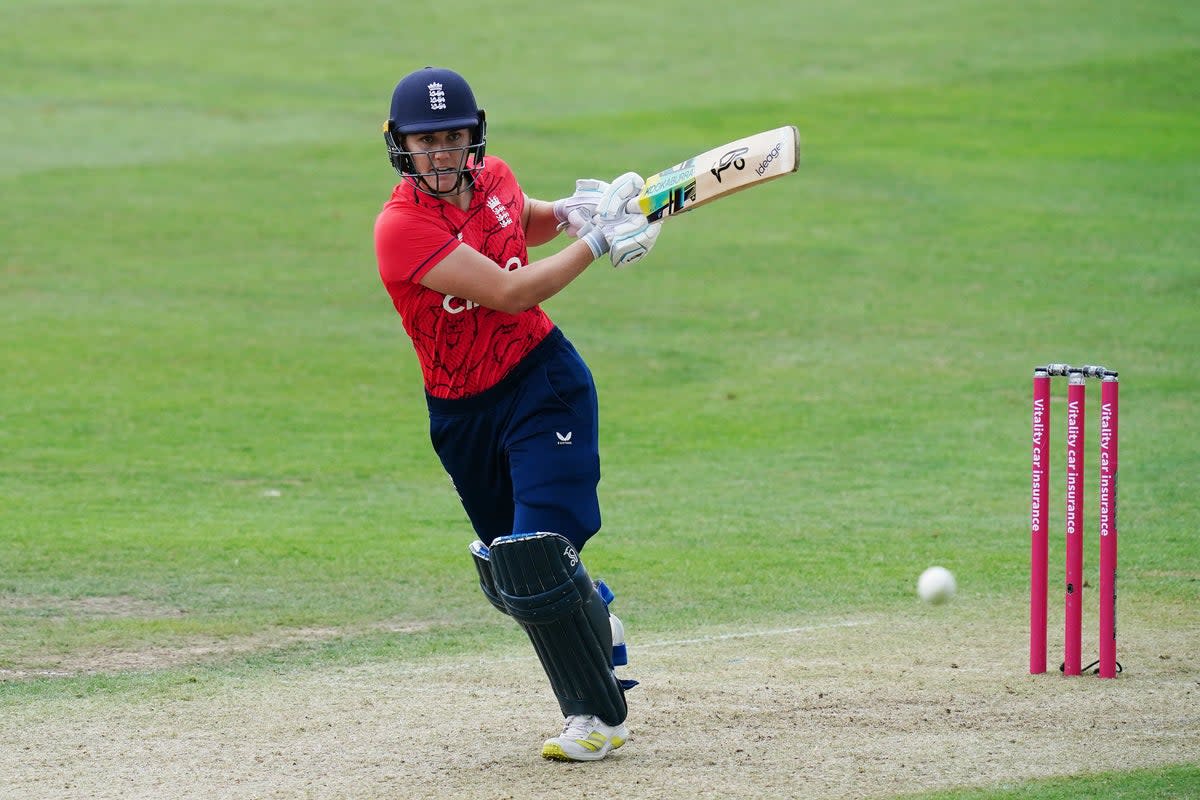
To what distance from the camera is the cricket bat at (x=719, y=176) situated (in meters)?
4.97

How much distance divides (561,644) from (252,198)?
16.9m

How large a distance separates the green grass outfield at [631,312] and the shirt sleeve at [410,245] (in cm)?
211

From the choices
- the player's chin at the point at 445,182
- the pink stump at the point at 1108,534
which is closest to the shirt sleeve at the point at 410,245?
the player's chin at the point at 445,182

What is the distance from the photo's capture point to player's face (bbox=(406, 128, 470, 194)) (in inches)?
199

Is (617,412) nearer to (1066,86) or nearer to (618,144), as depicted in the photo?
(618,144)

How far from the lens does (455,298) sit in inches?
199

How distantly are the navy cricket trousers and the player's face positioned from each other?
1.91 ft

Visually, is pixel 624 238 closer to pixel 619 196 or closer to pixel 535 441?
pixel 619 196

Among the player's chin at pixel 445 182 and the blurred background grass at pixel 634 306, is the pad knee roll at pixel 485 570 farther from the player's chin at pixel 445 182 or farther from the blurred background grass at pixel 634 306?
the blurred background grass at pixel 634 306

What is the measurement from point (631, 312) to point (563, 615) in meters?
11.7

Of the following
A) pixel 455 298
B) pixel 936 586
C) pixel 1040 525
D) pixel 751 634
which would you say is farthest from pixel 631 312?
pixel 455 298

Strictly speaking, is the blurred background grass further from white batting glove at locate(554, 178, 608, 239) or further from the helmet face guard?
the helmet face guard

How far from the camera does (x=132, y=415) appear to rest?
12570 millimetres

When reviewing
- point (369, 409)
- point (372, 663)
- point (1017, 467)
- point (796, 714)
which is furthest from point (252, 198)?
point (796, 714)
